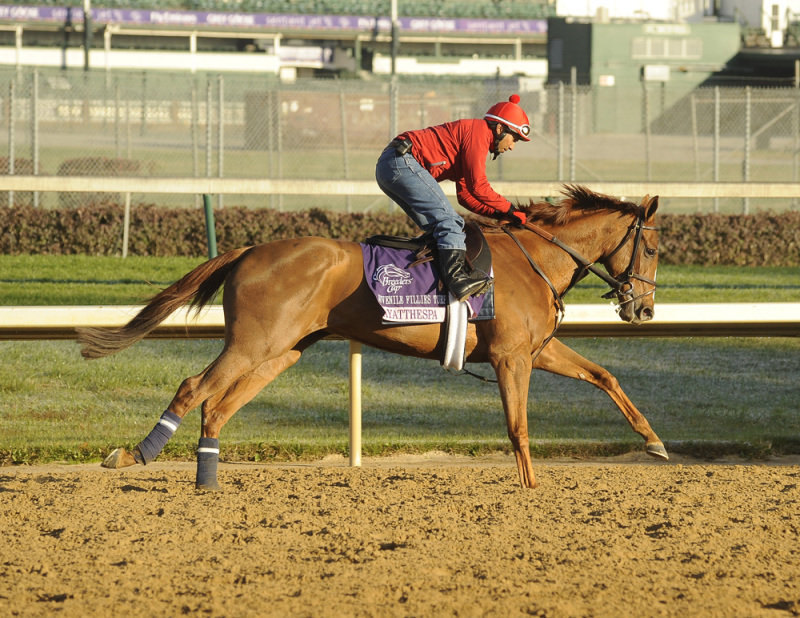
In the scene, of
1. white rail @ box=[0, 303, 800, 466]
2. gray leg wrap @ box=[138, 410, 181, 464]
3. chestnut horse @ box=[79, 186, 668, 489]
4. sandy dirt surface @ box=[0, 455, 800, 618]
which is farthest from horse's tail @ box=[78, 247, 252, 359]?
sandy dirt surface @ box=[0, 455, 800, 618]

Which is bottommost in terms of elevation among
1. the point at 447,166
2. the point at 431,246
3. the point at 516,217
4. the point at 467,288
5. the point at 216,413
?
the point at 216,413

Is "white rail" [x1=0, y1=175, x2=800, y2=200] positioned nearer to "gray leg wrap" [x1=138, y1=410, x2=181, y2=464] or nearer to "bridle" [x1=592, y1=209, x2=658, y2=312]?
Answer: "bridle" [x1=592, y1=209, x2=658, y2=312]

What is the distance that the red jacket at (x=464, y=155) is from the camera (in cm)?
556

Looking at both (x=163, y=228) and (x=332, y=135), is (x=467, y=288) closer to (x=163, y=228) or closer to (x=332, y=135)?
(x=163, y=228)

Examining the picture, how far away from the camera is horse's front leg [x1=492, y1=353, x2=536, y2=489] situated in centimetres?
547

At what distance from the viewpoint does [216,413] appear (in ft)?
17.8

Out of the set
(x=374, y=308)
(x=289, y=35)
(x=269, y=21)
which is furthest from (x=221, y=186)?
(x=289, y=35)

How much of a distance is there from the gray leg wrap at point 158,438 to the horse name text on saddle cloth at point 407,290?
105 centimetres

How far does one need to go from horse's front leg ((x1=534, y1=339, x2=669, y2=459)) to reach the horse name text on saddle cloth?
1.98 ft

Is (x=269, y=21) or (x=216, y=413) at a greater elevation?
(x=269, y=21)

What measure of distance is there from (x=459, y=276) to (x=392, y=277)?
1.00ft

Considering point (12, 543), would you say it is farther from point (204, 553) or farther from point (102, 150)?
point (102, 150)

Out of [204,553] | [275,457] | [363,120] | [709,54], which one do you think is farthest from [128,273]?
[709,54]

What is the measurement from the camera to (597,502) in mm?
5258
